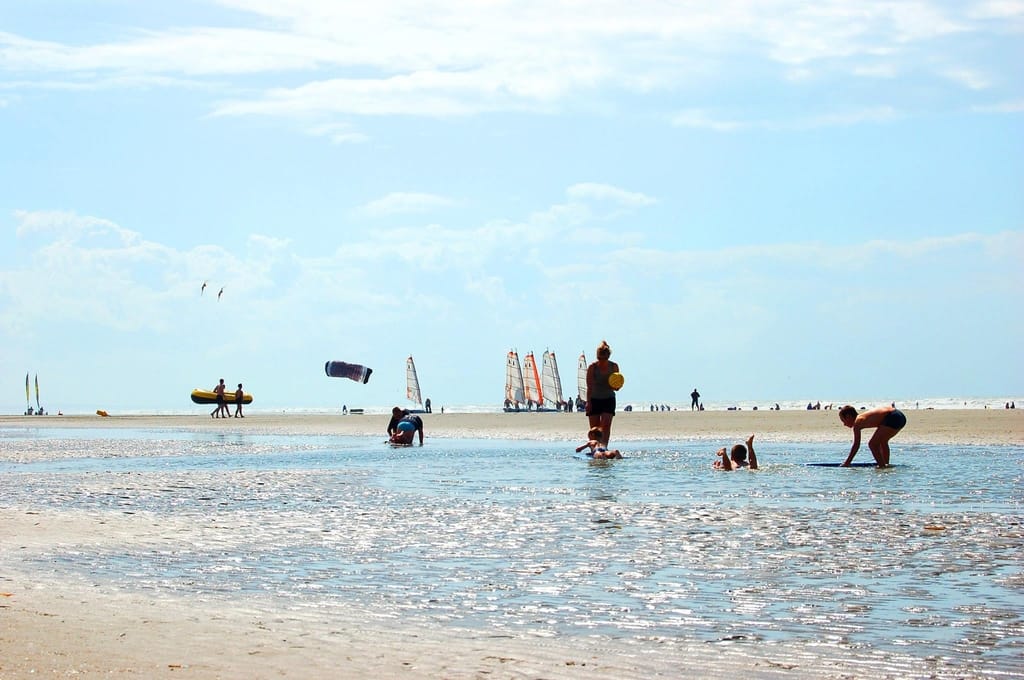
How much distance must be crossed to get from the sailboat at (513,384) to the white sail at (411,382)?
8421 mm

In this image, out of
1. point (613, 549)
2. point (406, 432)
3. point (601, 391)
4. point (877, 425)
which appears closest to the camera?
point (613, 549)

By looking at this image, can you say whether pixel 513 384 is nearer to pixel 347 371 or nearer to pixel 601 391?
pixel 347 371

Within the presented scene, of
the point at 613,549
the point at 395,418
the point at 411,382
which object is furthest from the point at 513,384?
the point at 613,549

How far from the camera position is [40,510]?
14078 mm

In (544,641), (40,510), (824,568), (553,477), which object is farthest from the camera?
(553,477)

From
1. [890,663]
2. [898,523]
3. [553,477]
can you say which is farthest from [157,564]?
[553,477]

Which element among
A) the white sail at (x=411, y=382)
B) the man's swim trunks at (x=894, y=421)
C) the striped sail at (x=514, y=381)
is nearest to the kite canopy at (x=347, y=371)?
the white sail at (x=411, y=382)

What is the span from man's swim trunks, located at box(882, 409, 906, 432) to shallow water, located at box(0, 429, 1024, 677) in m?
0.86

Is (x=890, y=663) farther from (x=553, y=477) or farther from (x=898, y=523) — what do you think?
(x=553, y=477)

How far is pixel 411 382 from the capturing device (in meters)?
110

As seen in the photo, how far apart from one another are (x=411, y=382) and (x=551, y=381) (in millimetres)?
12845

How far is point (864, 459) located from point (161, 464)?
13.3 m

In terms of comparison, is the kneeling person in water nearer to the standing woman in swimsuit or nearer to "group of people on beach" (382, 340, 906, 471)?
"group of people on beach" (382, 340, 906, 471)

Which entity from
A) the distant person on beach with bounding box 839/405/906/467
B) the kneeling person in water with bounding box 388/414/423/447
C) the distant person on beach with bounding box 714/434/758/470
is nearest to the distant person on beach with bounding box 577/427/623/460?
the distant person on beach with bounding box 714/434/758/470
